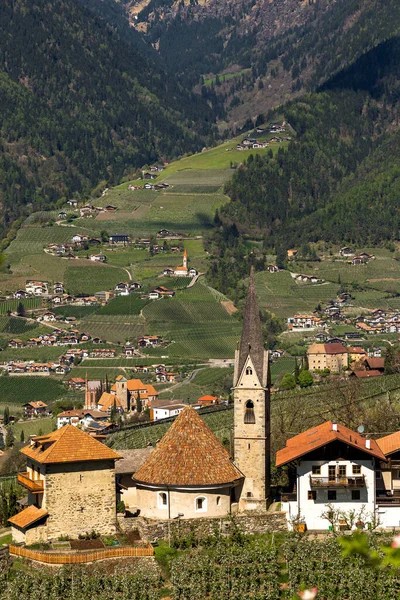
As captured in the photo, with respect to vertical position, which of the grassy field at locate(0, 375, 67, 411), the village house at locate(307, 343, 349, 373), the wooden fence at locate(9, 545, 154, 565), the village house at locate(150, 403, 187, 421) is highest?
the wooden fence at locate(9, 545, 154, 565)

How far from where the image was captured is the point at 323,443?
59188mm

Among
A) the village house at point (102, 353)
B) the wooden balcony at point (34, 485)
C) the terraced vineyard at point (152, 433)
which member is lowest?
the village house at point (102, 353)

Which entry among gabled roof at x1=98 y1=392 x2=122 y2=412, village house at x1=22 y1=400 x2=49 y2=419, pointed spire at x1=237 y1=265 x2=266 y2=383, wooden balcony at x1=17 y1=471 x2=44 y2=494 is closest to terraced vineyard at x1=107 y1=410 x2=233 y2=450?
pointed spire at x1=237 y1=265 x2=266 y2=383

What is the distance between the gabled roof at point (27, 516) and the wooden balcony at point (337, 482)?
34.5 ft

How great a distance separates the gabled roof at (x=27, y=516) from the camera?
58.2m

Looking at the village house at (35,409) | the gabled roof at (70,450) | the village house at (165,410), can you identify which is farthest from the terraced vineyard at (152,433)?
the village house at (35,409)

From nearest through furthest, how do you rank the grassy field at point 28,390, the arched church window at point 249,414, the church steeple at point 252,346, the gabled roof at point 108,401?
the arched church window at point 249,414, the church steeple at point 252,346, the gabled roof at point 108,401, the grassy field at point 28,390

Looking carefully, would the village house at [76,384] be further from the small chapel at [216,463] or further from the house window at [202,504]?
the house window at [202,504]

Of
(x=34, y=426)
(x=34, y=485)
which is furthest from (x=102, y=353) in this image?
(x=34, y=485)

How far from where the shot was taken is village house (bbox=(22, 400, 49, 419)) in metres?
158

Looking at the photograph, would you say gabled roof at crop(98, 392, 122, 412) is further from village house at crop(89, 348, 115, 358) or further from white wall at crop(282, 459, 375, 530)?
white wall at crop(282, 459, 375, 530)

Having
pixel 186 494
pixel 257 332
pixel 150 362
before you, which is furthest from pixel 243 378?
pixel 150 362

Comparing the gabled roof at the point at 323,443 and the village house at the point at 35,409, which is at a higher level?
the gabled roof at the point at 323,443

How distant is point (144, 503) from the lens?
2389 inches
